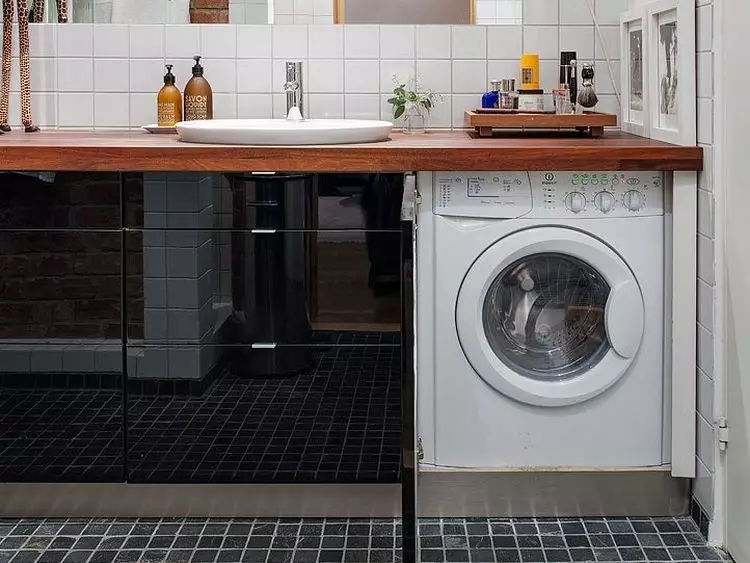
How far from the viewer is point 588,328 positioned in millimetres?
2330

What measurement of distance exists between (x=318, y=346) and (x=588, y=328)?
0.66 metres

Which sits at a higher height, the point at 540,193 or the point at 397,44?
the point at 397,44

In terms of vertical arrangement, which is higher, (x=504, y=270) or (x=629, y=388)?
(x=504, y=270)

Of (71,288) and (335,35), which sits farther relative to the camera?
(335,35)

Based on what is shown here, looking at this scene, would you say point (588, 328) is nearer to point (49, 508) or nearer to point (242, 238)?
point (242, 238)

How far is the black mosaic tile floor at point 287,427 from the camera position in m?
2.28

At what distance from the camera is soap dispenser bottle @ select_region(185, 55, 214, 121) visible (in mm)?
2842

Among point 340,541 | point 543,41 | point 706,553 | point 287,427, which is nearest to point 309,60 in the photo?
point 543,41

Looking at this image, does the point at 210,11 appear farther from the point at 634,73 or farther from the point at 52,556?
the point at 52,556

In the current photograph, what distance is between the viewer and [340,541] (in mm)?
2250

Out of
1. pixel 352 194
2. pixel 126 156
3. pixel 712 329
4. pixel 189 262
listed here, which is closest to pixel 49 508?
pixel 189 262

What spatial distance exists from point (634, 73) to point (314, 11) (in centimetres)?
99

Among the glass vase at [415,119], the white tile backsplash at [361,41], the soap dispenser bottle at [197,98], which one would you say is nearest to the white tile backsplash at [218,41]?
the soap dispenser bottle at [197,98]

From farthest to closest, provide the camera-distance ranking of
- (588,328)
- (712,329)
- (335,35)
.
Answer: (335,35) < (588,328) < (712,329)
